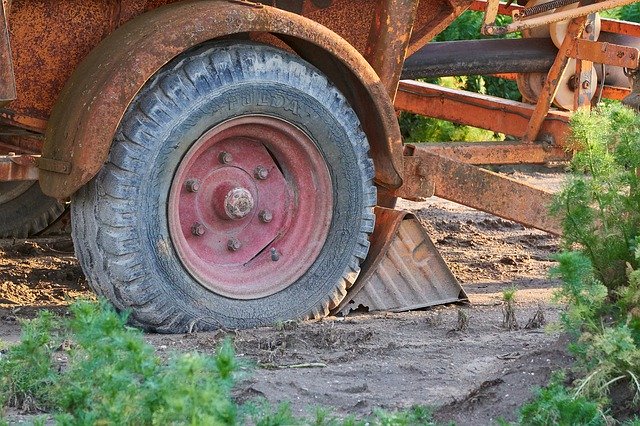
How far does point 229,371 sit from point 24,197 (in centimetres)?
394

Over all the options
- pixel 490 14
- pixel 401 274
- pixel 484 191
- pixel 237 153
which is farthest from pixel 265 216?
pixel 490 14

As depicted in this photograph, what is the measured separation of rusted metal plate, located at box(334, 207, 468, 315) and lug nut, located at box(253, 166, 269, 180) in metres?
0.66

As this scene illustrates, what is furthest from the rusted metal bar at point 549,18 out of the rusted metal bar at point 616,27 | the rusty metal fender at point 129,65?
the rusted metal bar at point 616,27

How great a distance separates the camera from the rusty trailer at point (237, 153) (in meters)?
4.61

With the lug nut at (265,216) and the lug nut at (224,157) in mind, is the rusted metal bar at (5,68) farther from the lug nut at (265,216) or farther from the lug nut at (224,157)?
the lug nut at (265,216)

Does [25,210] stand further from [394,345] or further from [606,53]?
[606,53]

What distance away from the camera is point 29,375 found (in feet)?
12.3

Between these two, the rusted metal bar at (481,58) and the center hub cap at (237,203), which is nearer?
the center hub cap at (237,203)

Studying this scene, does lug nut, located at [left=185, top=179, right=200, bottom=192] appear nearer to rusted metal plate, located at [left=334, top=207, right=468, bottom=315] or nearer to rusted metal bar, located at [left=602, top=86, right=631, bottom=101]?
rusted metal plate, located at [left=334, top=207, right=468, bottom=315]

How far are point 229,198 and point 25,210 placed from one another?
197 centimetres

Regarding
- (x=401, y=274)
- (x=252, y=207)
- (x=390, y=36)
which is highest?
(x=390, y=36)

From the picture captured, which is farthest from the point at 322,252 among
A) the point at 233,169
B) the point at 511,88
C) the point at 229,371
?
the point at 511,88

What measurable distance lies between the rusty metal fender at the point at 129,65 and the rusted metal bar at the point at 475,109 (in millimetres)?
1649

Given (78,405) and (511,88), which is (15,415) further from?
(511,88)
